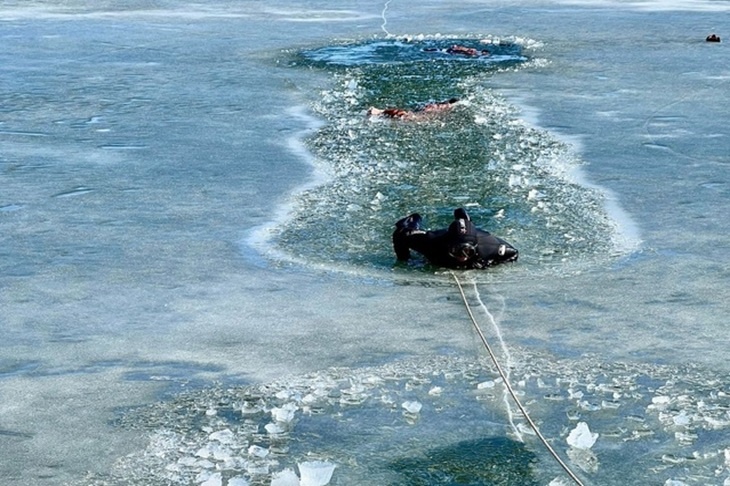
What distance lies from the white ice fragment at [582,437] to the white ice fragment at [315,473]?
102cm

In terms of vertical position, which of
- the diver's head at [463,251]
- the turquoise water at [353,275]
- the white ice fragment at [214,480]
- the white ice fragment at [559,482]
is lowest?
the turquoise water at [353,275]

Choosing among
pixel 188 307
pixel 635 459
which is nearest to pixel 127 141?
pixel 188 307

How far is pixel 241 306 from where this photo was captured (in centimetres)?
763

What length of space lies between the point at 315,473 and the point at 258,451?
39 cm

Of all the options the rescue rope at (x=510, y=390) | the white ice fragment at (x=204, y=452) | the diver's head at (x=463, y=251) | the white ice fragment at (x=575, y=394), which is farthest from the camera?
the diver's head at (x=463, y=251)

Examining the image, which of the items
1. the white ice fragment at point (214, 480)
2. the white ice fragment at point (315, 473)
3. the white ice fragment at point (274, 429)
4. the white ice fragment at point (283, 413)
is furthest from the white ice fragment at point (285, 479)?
the white ice fragment at point (283, 413)

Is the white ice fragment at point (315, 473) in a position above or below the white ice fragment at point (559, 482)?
above

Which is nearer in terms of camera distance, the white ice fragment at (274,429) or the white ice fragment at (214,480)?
the white ice fragment at (214,480)

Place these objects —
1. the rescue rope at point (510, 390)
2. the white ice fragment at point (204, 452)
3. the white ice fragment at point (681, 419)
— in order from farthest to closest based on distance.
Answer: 1. the white ice fragment at point (681, 419)
2. the white ice fragment at point (204, 452)
3. the rescue rope at point (510, 390)

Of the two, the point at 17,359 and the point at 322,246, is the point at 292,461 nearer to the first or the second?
the point at 17,359

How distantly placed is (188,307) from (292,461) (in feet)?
7.33

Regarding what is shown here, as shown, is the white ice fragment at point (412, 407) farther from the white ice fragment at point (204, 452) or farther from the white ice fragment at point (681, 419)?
the white ice fragment at point (681, 419)

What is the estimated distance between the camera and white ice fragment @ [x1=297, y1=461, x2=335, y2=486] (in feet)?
17.3

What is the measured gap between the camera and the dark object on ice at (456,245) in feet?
26.6
